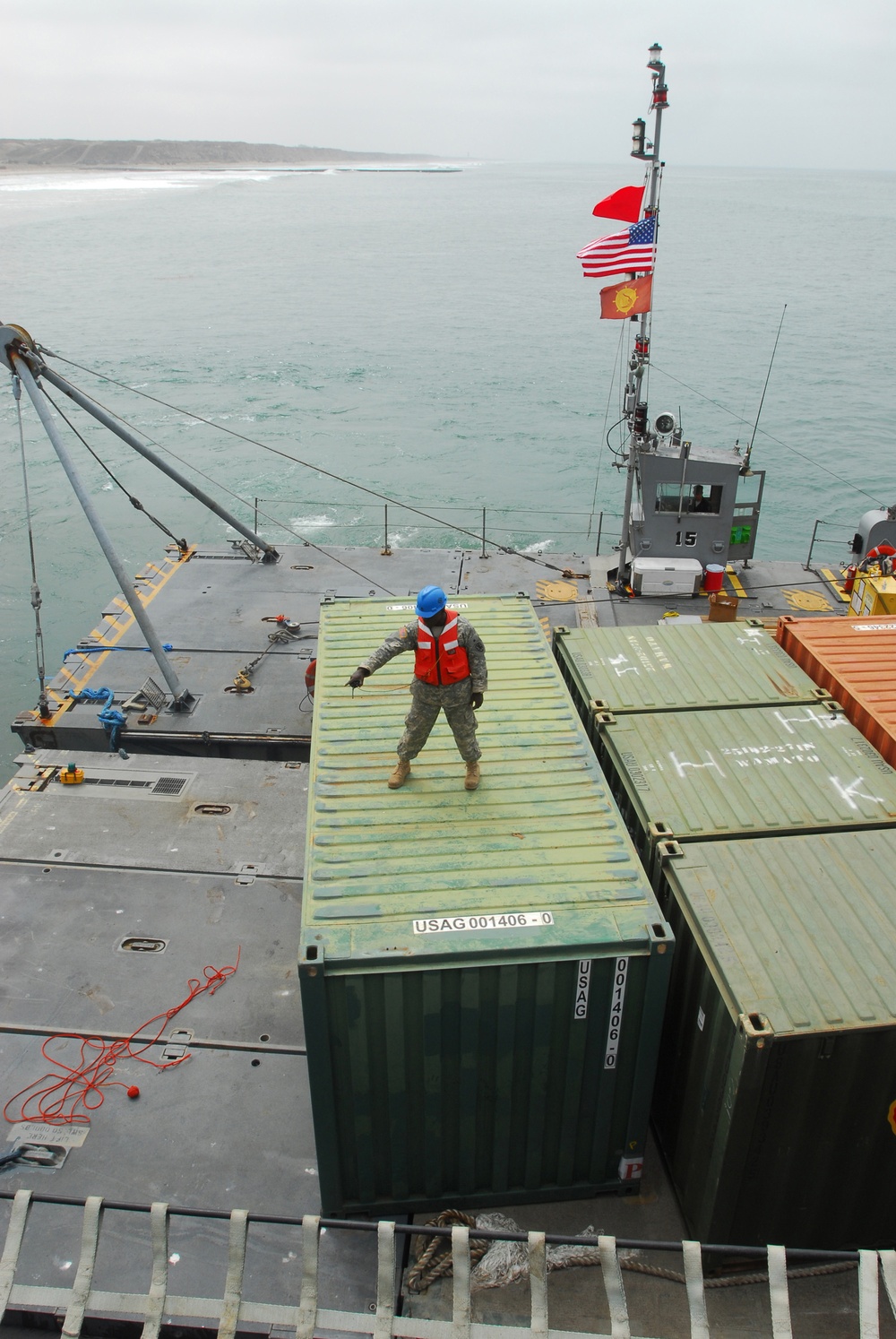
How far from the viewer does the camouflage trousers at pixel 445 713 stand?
768cm

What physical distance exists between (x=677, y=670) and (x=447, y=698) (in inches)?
141

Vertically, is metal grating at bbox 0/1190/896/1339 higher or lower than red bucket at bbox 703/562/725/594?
higher

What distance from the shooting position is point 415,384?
4722 centimetres

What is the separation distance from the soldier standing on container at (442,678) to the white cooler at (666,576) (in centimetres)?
1161

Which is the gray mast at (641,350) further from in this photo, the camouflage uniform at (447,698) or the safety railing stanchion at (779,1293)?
the safety railing stanchion at (779,1293)

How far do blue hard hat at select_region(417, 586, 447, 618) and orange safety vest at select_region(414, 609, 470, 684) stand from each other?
0.54 ft

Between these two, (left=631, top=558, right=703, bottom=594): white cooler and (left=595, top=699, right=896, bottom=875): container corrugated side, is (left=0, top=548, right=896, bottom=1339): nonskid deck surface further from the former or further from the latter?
(left=631, top=558, right=703, bottom=594): white cooler

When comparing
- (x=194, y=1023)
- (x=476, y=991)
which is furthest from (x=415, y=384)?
(x=476, y=991)

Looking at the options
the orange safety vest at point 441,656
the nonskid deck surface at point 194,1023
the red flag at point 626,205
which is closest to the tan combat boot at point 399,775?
the orange safety vest at point 441,656

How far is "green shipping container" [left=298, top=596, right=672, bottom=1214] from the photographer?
5.96 m

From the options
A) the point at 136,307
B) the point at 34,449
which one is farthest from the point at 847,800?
the point at 136,307

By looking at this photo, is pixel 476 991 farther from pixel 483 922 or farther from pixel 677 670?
pixel 677 670

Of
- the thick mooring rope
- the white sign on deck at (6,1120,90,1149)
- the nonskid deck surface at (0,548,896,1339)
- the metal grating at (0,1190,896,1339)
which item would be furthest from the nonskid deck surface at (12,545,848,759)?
the metal grating at (0,1190,896,1339)

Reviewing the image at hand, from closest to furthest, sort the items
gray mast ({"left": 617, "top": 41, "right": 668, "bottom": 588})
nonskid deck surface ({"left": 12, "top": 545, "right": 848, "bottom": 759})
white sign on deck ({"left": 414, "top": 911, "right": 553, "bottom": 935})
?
white sign on deck ({"left": 414, "top": 911, "right": 553, "bottom": 935})
nonskid deck surface ({"left": 12, "top": 545, "right": 848, "bottom": 759})
gray mast ({"left": 617, "top": 41, "right": 668, "bottom": 588})
